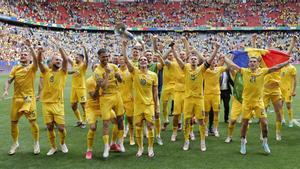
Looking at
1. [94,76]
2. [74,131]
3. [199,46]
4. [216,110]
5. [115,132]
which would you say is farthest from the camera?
[199,46]

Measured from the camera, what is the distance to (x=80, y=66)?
1211cm

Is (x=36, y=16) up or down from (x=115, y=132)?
up

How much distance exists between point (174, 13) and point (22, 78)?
61578 millimetres

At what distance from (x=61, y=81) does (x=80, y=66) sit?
10.9 feet

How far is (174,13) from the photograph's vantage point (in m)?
68.7

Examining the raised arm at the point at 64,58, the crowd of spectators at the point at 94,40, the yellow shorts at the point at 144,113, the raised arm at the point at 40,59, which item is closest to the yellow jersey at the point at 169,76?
the yellow shorts at the point at 144,113

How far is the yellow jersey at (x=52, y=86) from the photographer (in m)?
8.73

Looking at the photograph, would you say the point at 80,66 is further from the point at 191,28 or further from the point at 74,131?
the point at 191,28

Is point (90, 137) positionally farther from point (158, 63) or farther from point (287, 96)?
point (287, 96)

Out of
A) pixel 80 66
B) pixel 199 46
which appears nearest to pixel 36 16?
pixel 199 46

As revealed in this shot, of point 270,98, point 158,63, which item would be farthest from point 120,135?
point 270,98

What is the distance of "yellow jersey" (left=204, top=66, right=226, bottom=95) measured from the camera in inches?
421

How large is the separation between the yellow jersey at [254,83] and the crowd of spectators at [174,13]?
52.5m

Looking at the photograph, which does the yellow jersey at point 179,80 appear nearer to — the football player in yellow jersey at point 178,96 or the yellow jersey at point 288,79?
the football player in yellow jersey at point 178,96
